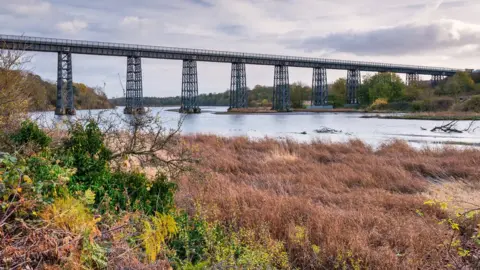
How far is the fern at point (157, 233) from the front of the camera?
16.5 ft

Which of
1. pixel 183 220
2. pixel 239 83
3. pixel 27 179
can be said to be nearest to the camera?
pixel 27 179

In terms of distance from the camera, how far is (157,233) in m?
5.54

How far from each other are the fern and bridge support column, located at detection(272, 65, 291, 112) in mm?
80035

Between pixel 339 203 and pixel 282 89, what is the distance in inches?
3082

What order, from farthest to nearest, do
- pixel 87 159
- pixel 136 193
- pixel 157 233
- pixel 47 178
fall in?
pixel 136 193 → pixel 87 159 → pixel 157 233 → pixel 47 178

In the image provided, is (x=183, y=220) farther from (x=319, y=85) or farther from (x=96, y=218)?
(x=319, y=85)

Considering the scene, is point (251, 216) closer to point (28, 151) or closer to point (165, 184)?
point (165, 184)

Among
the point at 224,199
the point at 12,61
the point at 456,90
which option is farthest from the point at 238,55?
the point at 224,199

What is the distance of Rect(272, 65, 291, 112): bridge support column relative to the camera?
279 ft

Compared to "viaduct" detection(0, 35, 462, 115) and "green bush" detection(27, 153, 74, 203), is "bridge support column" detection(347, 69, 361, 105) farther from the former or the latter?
"green bush" detection(27, 153, 74, 203)

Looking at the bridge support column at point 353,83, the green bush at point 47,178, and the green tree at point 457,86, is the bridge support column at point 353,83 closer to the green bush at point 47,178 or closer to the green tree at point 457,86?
the green tree at point 457,86

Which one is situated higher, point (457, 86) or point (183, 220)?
point (457, 86)

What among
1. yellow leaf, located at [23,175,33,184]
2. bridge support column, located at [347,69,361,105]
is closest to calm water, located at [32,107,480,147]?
yellow leaf, located at [23,175,33,184]

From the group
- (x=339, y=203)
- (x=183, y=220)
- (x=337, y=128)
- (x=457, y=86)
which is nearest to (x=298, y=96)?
(x=457, y=86)
